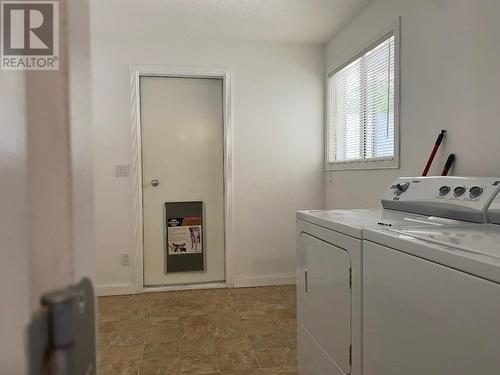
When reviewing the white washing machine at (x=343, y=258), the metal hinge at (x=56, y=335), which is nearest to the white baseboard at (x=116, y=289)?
the white washing machine at (x=343, y=258)

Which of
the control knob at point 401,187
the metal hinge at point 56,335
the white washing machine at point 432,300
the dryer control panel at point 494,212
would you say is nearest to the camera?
the metal hinge at point 56,335

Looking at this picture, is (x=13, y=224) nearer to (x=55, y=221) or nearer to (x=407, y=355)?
(x=55, y=221)

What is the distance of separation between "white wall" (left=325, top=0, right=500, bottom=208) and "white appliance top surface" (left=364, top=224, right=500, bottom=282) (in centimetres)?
68

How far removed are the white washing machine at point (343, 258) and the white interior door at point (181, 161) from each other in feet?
5.74

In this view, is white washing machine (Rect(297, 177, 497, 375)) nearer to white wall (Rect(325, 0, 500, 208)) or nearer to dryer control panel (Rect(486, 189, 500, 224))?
dryer control panel (Rect(486, 189, 500, 224))

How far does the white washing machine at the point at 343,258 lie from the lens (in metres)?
1.28

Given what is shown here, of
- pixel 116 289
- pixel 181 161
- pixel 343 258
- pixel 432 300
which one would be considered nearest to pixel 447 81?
pixel 343 258

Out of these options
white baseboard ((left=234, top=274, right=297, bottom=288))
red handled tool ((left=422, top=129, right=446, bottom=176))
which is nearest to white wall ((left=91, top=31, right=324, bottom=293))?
white baseboard ((left=234, top=274, right=297, bottom=288))

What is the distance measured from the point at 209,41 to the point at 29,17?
3238mm

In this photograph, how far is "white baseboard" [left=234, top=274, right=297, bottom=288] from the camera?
3.42 meters

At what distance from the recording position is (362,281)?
121cm

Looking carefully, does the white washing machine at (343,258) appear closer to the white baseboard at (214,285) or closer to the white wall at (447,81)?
the white wall at (447,81)

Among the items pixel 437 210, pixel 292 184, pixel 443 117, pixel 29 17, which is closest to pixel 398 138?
pixel 443 117

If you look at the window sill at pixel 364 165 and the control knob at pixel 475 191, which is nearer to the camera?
the control knob at pixel 475 191
